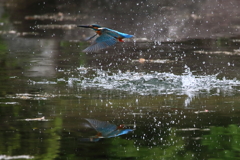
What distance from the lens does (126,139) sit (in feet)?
15.1

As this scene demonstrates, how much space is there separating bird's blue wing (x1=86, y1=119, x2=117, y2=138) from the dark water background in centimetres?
8

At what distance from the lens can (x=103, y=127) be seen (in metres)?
4.96

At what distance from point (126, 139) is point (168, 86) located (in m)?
2.51

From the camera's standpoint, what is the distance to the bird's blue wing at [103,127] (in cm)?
481

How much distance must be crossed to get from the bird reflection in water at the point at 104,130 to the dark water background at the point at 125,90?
0.06 meters

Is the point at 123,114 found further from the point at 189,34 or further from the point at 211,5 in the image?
the point at 211,5

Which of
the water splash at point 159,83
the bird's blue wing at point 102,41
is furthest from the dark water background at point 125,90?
the bird's blue wing at point 102,41

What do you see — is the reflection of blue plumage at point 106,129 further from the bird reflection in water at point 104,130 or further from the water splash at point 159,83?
→ the water splash at point 159,83

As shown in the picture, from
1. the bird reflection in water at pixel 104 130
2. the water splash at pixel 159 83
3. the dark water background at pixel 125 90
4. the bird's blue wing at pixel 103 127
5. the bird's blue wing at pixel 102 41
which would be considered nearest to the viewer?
the dark water background at pixel 125 90

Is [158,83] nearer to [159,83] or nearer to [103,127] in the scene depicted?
[159,83]

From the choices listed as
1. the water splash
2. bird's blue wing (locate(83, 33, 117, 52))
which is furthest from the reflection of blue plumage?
bird's blue wing (locate(83, 33, 117, 52))

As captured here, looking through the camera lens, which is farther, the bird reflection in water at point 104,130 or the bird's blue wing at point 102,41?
the bird's blue wing at point 102,41

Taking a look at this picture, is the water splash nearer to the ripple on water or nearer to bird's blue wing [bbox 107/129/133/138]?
the ripple on water

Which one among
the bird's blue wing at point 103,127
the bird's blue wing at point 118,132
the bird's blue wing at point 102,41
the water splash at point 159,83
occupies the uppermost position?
the bird's blue wing at point 102,41
